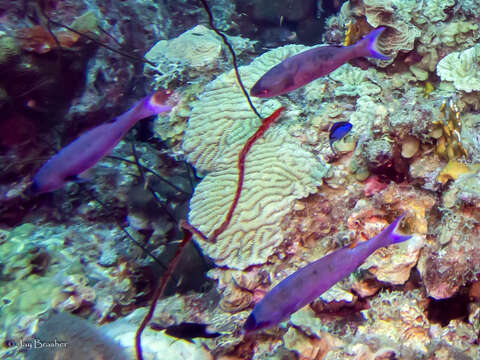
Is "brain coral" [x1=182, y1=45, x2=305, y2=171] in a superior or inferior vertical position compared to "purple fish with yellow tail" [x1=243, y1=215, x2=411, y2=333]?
inferior

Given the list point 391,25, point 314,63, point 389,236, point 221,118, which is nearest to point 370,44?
point 314,63

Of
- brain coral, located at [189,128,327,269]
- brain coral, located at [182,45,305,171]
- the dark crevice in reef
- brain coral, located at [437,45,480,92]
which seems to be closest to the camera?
the dark crevice in reef

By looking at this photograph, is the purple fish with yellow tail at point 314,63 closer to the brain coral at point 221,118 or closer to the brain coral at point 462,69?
the brain coral at point 221,118

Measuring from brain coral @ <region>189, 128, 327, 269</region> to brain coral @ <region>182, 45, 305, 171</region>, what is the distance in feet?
0.68

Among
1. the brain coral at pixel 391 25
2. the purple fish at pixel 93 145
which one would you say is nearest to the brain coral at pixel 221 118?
the brain coral at pixel 391 25

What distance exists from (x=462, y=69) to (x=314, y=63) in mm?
→ 2169

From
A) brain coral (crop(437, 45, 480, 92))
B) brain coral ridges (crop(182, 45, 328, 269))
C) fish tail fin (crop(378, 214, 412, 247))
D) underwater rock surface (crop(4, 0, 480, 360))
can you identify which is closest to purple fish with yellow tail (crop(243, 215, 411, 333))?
fish tail fin (crop(378, 214, 412, 247))

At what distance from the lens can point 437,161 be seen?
7.72ft

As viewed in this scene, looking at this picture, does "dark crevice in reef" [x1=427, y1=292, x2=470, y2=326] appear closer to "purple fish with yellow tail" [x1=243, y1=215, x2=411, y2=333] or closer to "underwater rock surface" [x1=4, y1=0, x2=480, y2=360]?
"underwater rock surface" [x1=4, y1=0, x2=480, y2=360]

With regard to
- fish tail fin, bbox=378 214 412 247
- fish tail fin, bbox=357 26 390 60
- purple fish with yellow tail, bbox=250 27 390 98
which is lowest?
fish tail fin, bbox=378 214 412 247

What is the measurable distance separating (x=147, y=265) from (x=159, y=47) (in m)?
3.15

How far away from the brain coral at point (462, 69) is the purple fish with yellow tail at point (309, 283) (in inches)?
97.2

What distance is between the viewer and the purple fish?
1772 mm

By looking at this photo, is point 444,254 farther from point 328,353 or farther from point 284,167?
point 284,167
